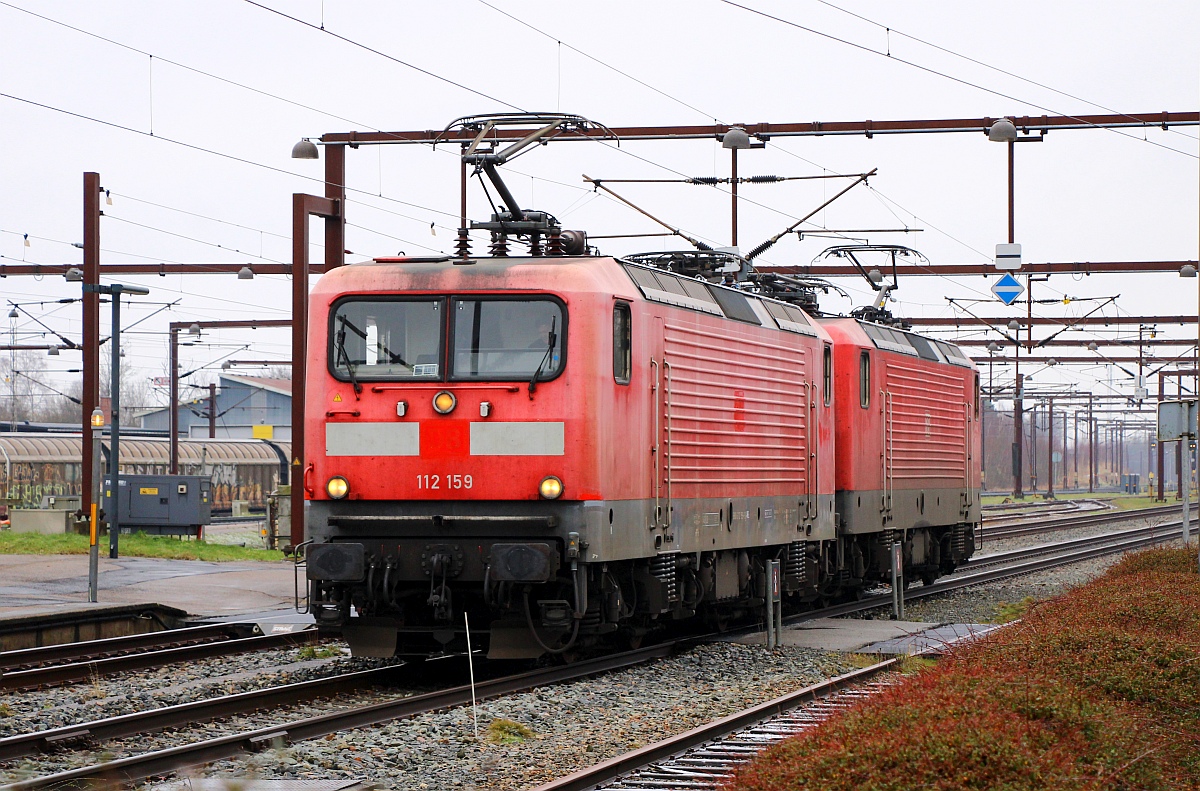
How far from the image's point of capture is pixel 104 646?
14.6 m

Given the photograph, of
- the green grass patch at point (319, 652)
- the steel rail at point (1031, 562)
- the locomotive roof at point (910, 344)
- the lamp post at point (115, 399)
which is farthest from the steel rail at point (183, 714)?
the lamp post at point (115, 399)

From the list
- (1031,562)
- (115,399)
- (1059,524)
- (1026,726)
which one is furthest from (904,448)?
(1059,524)

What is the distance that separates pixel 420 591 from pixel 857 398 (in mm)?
9028

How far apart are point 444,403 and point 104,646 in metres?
4.91

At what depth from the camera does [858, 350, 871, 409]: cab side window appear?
19719 millimetres

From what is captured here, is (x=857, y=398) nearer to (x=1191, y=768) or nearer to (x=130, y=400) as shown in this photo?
(x=1191, y=768)

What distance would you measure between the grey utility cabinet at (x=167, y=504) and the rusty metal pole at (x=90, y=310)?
10.2ft

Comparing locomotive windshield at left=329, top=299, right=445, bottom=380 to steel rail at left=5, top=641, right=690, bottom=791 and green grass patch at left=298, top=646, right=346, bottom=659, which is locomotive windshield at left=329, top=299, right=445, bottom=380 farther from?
green grass patch at left=298, top=646, right=346, bottom=659

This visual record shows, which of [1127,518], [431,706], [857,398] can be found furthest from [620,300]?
[1127,518]

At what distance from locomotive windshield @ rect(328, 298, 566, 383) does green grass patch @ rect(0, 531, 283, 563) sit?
47.6ft

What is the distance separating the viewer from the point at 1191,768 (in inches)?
321

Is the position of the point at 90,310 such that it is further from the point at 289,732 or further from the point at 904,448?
the point at 289,732

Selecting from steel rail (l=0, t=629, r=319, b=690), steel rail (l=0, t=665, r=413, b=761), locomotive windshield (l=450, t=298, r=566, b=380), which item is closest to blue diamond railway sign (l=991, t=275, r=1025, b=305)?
steel rail (l=0, t=629, r=319, b=690)

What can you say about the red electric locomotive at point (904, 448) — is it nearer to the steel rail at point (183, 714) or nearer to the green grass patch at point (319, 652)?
the green grass patch at point (319, 652)
